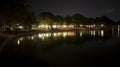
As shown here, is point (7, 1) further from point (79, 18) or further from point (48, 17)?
point (79, 18)

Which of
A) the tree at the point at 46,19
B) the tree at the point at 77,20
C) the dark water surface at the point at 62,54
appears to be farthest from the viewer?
the tree at the point at 77,20

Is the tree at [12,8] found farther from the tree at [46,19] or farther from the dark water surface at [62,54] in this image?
the tree at [46,19]

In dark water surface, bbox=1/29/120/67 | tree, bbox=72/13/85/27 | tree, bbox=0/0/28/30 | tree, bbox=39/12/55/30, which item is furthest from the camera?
tree, bbox=72/13/85/27

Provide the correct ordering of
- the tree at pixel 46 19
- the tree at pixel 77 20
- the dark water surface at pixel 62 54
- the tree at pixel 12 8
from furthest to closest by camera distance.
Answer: the tree at pixel 77 20 < the tree at pixel 46 19 < the tree at pixel 12 8 < the dark water surface at pixel 62 54

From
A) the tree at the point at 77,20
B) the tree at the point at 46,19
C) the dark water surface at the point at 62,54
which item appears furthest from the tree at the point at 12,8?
the tree at the point at 77,20

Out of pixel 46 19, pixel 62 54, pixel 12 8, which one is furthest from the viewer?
pixel 46 19

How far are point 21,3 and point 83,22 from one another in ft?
311

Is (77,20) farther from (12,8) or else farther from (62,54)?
(62,54)

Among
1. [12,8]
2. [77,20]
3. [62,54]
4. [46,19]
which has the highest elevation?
[12,8]

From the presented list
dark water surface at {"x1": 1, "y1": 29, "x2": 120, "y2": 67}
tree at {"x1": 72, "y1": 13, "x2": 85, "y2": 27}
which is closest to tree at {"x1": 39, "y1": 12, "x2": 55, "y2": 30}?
tree at {"x1": 72, "y1": 13, "x2": 85, "y2": 27}

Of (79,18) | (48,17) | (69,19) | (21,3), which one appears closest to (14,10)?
(21,3)

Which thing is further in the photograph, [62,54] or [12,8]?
[12,8]

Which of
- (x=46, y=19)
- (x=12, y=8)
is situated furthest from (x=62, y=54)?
(x=46, y=19)

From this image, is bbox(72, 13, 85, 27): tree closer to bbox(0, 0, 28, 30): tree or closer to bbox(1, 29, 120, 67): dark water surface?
bbox(0, 0, 28, 30): tree
